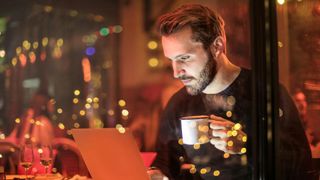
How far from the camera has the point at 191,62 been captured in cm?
237

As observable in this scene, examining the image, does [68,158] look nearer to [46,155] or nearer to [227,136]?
[46,155]

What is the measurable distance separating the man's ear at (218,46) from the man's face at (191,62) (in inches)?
1.2

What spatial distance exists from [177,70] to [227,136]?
473mm

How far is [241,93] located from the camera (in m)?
2.28

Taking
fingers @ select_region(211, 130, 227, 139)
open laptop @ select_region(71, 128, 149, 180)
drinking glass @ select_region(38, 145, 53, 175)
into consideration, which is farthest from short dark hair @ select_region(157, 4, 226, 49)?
drinking glass @ select_region(38, 145, 53, 175)

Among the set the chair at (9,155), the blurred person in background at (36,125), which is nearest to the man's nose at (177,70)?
the blurred person in background at (36,125)

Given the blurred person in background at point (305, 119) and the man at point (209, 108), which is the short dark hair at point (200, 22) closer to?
the man at point (209, 108)

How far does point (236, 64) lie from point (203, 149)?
20.3 inches

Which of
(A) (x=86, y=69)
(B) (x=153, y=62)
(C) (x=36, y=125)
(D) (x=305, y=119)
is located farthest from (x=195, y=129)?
(C) (x=36, y=125)

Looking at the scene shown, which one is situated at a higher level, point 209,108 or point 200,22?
point 200,22

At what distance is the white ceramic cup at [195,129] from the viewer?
91.3 inches

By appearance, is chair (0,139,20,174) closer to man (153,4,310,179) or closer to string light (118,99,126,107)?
string light (118,99,126,107)

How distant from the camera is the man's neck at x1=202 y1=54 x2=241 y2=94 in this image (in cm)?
231

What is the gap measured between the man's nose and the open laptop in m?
0.48
